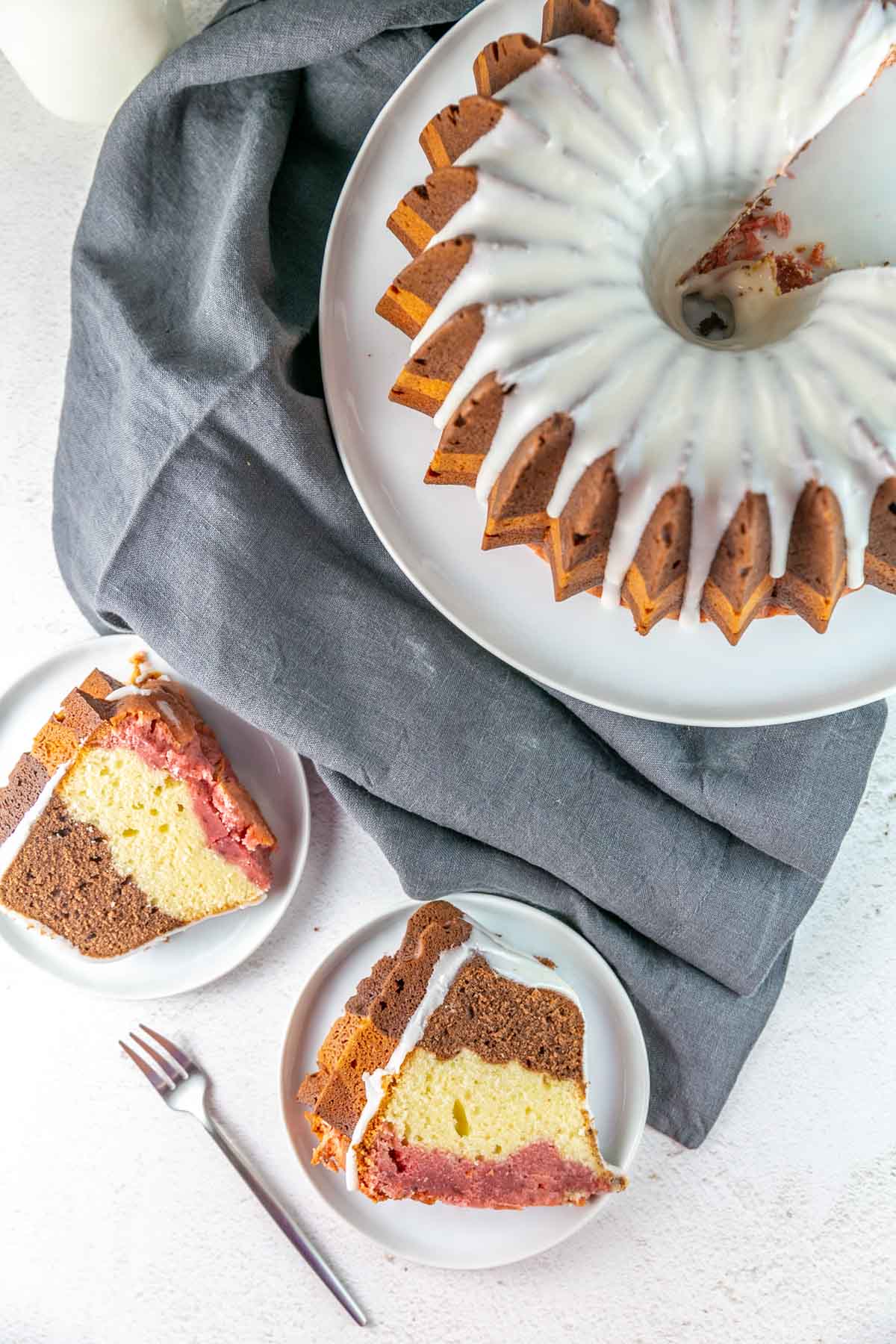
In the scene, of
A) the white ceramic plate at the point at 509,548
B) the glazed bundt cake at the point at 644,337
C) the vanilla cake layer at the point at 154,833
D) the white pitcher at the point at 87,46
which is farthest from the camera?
the vanilla cake layer at the point at 154,833

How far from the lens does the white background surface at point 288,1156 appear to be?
170 centimetres

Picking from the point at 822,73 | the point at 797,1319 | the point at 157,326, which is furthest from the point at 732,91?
the point at 797,1319

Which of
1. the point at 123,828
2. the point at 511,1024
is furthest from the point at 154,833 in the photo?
the point at 511,1024

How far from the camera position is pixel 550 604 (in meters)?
1.43

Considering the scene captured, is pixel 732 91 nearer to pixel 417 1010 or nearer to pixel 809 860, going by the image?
pixel 809 860

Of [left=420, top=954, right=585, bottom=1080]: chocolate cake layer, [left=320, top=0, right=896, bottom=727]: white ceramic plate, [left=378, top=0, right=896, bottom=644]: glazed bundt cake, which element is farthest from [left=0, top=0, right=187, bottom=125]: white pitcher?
[left=420, top=954, right=585, bottom=1080]: chocolate cake layer

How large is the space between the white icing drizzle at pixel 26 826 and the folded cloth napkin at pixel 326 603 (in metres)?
0.26

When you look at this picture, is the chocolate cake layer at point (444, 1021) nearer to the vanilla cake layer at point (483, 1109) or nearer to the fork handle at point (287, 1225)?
the vanilla cake layer at point (483, 1109)

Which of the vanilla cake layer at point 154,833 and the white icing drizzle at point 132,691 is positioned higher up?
the white icing drizzle at point 132,691

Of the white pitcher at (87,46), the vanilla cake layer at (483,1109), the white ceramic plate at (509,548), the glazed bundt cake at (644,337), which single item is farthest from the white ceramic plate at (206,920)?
the white pitcher at (87,46)

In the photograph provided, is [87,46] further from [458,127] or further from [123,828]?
[123,828]

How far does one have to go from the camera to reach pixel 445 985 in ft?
5.19

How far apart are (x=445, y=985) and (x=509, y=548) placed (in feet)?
1.94

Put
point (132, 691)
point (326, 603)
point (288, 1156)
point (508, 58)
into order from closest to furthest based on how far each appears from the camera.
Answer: point (508, 58), point (326, 603), point (132, 691), point (288, 1156)
